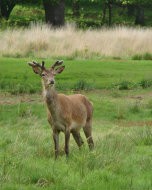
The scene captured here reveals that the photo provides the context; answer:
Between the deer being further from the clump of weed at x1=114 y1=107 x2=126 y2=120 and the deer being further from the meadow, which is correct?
the clump of weed at x1=114 y1=107 x2=126 y2=120

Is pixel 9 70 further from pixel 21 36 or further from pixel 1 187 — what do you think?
pixel 1 187

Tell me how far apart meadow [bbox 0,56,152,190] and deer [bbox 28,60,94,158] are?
35cm

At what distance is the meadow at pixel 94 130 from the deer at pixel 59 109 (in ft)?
1.14

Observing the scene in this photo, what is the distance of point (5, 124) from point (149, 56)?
15.7m

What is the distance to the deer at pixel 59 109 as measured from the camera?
11.7m

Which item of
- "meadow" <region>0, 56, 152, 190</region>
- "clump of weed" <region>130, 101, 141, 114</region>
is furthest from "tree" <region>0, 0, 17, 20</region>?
"clump of weed" <region>130, 101, 141, 114</region>

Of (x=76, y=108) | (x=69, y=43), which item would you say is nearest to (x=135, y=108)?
(x=76, y=108)

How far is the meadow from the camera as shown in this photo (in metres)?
9.60

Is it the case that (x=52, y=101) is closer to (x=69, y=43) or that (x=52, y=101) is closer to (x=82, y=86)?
(x=82, y=86)

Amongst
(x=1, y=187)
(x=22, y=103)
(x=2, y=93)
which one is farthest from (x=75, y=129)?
(x=2, y=93)

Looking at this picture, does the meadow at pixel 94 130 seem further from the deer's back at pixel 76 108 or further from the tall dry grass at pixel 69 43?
the tall dry grass at pixel 69 43

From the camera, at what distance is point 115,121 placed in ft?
61.2

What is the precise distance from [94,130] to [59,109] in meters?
4.55

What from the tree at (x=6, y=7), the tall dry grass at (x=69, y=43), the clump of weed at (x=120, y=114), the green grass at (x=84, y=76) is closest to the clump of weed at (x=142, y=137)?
the clump of weed at (x=120, y=114)
